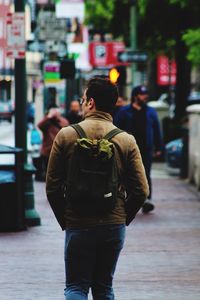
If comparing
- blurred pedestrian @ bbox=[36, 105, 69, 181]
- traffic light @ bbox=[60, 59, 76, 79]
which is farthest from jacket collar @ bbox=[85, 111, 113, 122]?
traffic light @ bbox=[60, 59, 76, 79]

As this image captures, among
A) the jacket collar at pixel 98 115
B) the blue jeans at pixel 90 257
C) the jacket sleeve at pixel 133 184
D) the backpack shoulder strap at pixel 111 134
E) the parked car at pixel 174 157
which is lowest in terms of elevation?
the parked car at pixel 174 157

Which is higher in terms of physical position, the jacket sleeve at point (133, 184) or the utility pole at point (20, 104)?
the jacket sleeve at point (133, 184)

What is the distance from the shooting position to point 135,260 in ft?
34.8

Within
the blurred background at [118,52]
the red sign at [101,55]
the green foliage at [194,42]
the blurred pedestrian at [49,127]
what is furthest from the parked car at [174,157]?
the red sign at [101,55]

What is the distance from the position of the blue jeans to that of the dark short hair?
2.28 feet

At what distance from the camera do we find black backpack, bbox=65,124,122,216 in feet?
19.5

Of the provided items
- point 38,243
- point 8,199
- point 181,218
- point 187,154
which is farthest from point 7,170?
point 187,154

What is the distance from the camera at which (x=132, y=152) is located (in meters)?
6.21

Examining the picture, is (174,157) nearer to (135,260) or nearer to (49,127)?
(49,127)

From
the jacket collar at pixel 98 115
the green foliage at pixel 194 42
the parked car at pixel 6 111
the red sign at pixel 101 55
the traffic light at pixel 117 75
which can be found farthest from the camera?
the parked car at pixel 6 111

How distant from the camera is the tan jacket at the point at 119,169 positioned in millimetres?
6059

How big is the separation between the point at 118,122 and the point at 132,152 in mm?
8466

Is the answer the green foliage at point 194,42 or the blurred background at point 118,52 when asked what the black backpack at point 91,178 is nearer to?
the blurred background at point 118,52

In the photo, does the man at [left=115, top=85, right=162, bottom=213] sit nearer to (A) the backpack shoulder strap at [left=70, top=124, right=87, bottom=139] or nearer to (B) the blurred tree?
(A) the backpack shoulder strap at [left=70, top=124, right=87, bottom=139]
